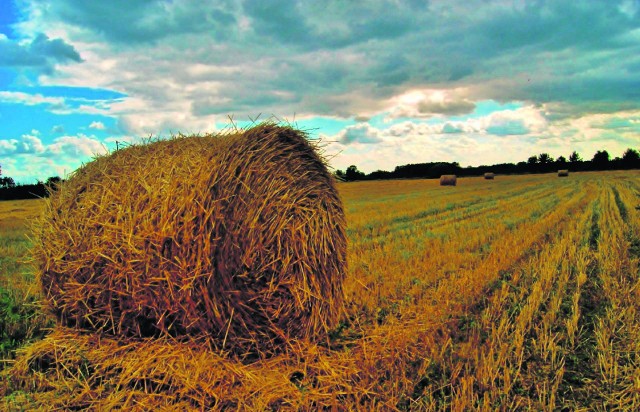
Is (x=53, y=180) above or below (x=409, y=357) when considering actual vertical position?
above

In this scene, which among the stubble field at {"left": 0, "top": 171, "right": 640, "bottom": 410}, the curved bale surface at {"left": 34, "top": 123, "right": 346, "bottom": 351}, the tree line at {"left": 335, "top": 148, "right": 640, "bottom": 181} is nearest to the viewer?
the stubble field at {"left": 0, "top": 171, "right": 640, "bottom": 410}

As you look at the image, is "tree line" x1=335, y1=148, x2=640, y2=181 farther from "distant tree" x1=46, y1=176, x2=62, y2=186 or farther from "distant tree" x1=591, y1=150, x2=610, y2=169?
"distant tree" x1=46, y1=176, x2=62, y2=186

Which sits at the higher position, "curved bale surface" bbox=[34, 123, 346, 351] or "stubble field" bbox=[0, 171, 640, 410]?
"curved bale surface" bbox=[34, 123, 346, 351]

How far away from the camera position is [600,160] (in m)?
87.2

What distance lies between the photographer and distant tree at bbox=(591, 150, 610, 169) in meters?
79.9

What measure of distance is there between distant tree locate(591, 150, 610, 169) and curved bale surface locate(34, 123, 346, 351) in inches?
3497

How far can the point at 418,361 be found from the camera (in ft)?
13.1

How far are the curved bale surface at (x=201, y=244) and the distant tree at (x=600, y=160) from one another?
291 feet

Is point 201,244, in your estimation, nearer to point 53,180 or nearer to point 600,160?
point 53,180

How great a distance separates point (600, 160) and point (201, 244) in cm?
10035

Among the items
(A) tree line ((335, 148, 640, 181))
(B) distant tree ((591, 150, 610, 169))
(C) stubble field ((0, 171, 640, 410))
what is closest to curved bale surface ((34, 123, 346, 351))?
(C) stubble field ((0, 171, 640, 410))

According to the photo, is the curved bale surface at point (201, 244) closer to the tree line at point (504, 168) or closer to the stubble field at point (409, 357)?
the stubble field at point (409, 357)

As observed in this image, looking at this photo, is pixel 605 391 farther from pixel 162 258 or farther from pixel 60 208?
pixel 60 208

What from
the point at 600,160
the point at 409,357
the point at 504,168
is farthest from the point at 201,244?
the point at 600,160
